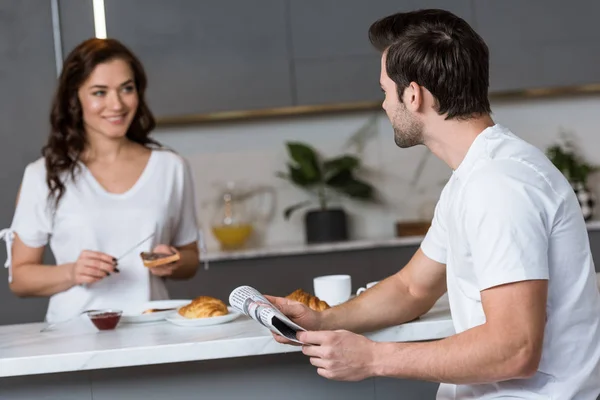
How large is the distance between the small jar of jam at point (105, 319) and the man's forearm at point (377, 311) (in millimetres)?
528

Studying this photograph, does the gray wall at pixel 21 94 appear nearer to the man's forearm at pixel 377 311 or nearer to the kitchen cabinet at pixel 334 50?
the kitchen cabinet at pixel 334 50

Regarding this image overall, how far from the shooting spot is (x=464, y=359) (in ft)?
4.74

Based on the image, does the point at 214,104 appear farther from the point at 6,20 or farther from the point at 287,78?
the point at 6,20

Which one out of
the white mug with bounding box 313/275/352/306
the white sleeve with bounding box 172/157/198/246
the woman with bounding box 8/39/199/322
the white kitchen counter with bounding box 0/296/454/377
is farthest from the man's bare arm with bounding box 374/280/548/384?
the white sleeve with bounding box 172/157/198/246

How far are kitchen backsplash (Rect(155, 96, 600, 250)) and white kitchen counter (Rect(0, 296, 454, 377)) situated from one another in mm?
2537

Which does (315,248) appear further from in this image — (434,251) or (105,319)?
(434,251)

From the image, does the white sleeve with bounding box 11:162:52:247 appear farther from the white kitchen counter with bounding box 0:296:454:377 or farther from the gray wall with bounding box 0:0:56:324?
the gray wall with bounding box 0:0:56:324

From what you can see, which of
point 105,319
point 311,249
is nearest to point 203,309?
point 105,319

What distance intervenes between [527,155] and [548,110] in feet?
10.9

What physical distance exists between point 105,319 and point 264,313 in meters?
0.64

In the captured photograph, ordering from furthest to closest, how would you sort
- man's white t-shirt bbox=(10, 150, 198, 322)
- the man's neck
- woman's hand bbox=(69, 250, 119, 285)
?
man's white t-shirt bbox=(10, 150, 198, 322) → woman's hand bbox=(69, 250, 119, 285) → the man's neck

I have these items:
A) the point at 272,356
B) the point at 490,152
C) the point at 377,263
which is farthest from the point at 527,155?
the point at 377,263

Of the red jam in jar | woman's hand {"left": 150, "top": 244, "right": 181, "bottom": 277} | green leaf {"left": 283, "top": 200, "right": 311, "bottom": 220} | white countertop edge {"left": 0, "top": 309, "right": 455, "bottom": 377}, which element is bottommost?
green leaf {"left": 283, "top": 200, "right": 311, "bottom": 220}

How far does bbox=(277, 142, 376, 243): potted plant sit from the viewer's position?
14.2 ft
